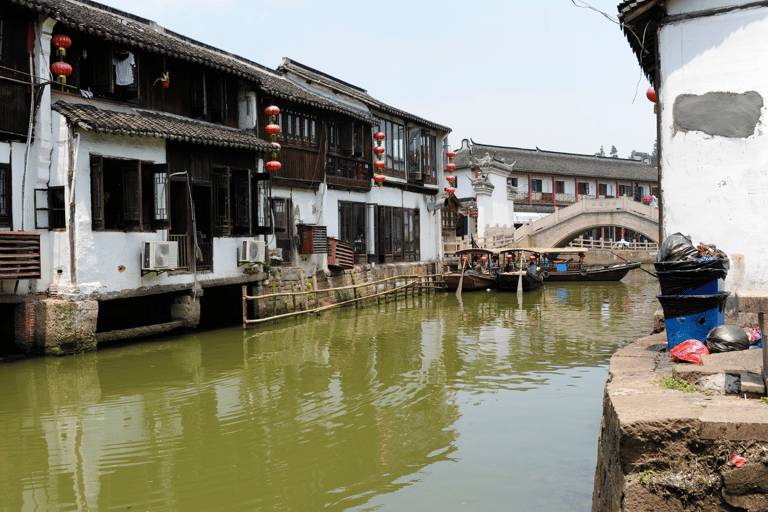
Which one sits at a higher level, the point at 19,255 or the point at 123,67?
the point at 123,67

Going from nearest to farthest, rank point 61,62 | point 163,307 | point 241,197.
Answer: point 61,62, point 163,307, point 241,197

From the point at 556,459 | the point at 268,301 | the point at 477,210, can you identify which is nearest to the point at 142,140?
the point at 268,301

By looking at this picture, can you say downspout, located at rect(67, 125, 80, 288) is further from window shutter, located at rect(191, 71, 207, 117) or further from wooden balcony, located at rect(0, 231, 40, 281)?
window shutter, located at rect(191, 71, 207, 117)

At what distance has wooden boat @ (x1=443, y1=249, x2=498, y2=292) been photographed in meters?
26.2

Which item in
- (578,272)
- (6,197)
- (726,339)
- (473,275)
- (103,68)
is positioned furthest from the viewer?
(578,272)

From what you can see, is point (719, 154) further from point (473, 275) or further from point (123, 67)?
point (473, 275)

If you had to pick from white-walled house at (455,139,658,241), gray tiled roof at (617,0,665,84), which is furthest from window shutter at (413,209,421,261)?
gray tiled roof at (617,0,665,84)

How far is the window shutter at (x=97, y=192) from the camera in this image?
12727 millimetres

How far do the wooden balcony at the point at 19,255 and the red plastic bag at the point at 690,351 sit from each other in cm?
1083

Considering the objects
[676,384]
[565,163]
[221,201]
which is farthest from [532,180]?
[676,384]

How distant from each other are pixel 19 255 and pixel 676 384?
36.3 feet

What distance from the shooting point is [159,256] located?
44.7 feet

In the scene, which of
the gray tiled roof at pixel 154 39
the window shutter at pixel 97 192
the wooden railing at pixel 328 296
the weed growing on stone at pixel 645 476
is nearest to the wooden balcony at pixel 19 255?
the window shutter at pixel 97 192

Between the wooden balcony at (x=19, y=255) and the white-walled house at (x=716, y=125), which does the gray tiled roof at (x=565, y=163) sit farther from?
the white-walled house at (x=716, y=125)
